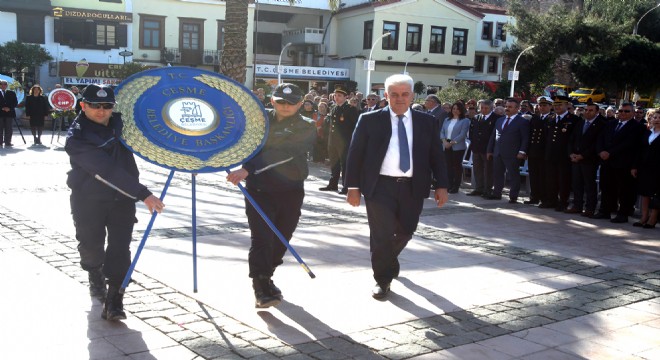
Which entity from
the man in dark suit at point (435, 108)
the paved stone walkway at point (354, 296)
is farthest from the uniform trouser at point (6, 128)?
the man in dark suit at point (435, 108)

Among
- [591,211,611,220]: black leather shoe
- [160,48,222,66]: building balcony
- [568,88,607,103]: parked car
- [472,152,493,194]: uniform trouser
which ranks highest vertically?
[160,48,222,66]: building balcony

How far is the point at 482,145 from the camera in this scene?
1319 centimetres

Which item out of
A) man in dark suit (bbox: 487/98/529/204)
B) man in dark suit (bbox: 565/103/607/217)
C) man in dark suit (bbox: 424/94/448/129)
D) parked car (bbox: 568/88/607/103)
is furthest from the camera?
parked car (bbox: 568/88/607/103)

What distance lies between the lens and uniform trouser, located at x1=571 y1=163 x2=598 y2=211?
36.7ft

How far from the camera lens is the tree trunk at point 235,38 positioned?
573 inches

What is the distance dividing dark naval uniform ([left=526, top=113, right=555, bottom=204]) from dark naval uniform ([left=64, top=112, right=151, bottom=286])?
8.35 metres

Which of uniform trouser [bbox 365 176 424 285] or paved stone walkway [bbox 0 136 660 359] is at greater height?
uniform trouser [bbox 365 176 424 285]

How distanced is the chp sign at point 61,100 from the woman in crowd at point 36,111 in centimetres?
24

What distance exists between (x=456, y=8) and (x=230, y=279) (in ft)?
151

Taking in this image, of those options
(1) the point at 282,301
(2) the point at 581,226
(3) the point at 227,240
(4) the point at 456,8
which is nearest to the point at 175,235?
(3) the point at 227,240

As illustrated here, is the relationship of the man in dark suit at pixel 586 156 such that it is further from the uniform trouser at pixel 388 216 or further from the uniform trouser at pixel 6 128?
the uniform trouser at pixel 6 128

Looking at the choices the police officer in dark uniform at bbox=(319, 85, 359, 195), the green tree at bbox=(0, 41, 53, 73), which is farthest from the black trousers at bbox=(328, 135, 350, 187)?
the green tree at bbox=(0, 41, 53, 73)

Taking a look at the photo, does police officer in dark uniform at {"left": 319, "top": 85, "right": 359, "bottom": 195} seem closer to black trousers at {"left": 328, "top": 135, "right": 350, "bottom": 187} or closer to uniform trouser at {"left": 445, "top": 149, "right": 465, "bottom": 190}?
black trousers at {"left": 328, "top": 135, "right": 350, "bottom": 187}

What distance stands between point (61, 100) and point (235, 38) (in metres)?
8.06
